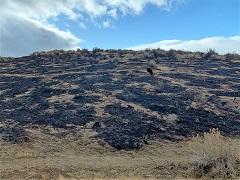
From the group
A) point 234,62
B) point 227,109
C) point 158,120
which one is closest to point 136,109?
point 158,120

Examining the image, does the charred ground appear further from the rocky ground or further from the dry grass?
the dry grass

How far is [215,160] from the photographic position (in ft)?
69.1

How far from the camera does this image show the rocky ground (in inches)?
1076

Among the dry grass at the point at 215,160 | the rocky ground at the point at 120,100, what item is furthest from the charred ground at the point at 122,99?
the dry grass at the point at 215,160

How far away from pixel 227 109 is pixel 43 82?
13321mm

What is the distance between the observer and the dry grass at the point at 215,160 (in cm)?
2056

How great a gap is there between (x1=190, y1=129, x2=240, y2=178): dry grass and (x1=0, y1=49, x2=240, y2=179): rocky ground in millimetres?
4683

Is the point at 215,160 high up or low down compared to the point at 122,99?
down

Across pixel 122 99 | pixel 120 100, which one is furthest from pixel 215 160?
pixel 122 99

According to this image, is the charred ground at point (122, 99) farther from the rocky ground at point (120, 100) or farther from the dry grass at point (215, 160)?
the dry grass at point (215, 160)

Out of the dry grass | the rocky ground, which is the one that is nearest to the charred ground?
the rocky ground

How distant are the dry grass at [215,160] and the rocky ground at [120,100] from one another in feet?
15.4

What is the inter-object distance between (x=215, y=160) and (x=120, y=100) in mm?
11709

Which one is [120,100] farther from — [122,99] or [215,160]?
[215,160]
